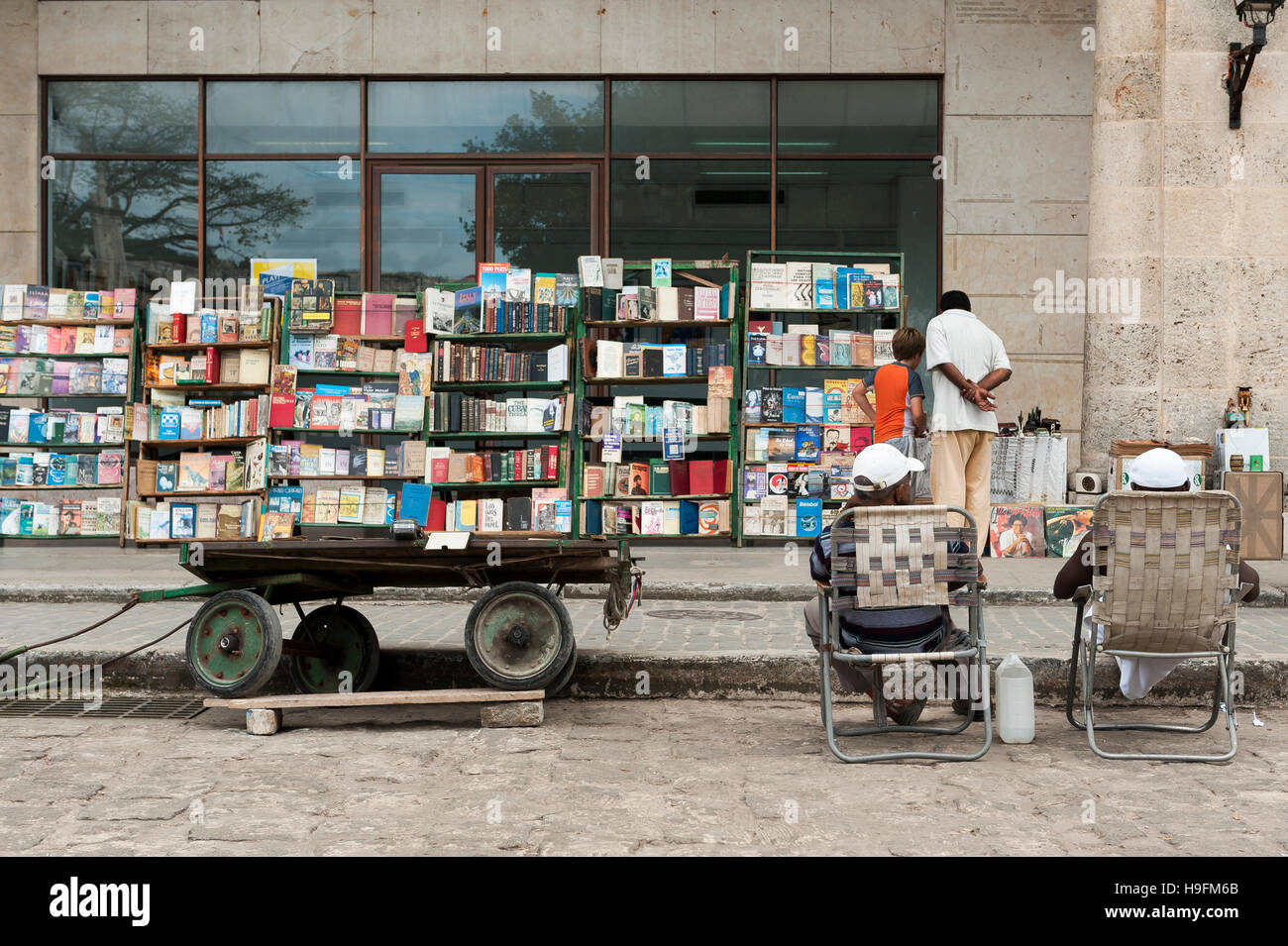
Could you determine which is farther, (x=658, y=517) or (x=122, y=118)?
(x=122, y=118)

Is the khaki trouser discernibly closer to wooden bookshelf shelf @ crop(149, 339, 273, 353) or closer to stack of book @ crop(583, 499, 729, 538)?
stack of book @ crop(583, 499, 729, 538)

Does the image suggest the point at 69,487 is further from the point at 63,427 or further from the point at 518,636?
the point at 518,636

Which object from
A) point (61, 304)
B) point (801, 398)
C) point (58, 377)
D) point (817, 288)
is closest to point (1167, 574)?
point (801, 398)

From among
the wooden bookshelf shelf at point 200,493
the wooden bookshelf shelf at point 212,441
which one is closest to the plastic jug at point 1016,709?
the wooden bookshelf shelf at point 200,493

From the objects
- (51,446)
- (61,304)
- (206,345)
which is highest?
(61,304)

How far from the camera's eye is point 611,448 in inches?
507

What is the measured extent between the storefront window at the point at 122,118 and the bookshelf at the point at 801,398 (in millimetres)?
6572

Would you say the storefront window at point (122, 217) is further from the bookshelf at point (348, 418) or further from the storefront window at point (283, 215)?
the bookshelf at point (348, 418)

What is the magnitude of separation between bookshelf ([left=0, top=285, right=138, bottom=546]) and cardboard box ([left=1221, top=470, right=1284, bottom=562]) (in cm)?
1038

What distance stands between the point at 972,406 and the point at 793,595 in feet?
8.37

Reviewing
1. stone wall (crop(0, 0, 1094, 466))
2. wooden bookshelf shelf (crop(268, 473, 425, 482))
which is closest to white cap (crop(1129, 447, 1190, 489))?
wooden bookshelf shelf (crop(268, 473, 425, 482))

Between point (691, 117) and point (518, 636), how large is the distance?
30.8ft

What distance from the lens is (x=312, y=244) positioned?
14.5m

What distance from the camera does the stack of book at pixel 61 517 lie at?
43.0ft
